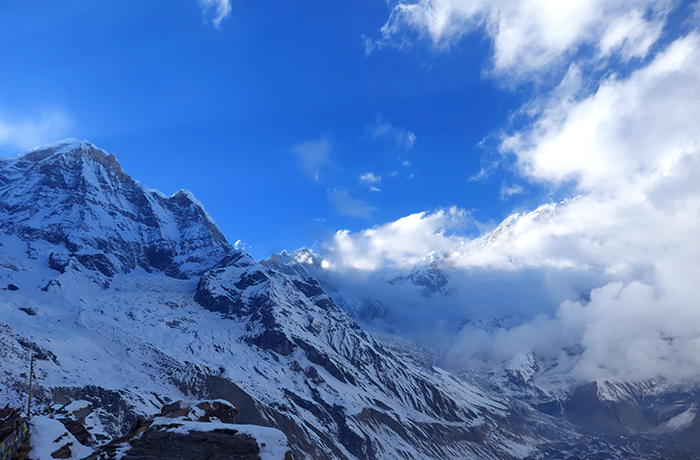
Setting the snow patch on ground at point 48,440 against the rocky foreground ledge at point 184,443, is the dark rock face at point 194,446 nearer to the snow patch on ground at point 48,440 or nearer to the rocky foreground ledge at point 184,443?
the rocky foreground ledge at point 184,443

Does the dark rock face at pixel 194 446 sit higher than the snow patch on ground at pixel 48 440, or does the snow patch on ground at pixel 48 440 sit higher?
the dark rock face at pixel 194 446

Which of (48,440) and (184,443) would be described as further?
(48,440)

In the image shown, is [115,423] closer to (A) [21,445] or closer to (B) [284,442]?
(A) [21,445]

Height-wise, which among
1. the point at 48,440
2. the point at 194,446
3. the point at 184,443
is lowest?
the point at 48,440

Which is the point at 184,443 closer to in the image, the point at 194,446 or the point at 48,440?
the point at 194,446

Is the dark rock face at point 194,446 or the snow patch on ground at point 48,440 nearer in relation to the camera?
the dark rock face at point 194,446

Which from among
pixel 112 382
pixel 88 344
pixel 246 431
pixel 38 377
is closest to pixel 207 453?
pixel 246 431

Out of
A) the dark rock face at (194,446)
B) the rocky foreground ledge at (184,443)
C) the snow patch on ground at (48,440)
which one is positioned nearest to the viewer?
the dark rock face at (194,446)

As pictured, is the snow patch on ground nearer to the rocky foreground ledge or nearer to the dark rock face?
the rocky foreground ledge

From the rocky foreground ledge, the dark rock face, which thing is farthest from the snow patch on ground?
the dark rock face

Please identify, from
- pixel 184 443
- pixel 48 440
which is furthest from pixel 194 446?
pixel 48 440

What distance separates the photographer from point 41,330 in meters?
191

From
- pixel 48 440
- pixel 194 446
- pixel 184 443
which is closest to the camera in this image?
pixel 194 446

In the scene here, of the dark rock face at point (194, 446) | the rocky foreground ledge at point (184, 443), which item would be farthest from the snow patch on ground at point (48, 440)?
the dark rock face at point (194, 446)
